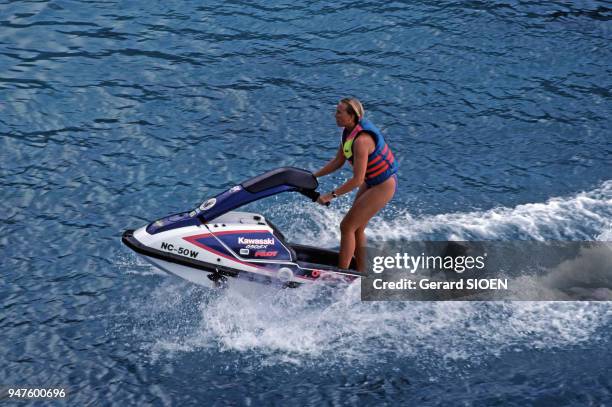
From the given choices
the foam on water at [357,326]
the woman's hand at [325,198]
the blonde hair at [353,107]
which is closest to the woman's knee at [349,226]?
the woman's hand at [325,198]

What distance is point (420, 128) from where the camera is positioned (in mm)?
14930

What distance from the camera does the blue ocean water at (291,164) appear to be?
30.1 ft

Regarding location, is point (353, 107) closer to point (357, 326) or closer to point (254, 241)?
point (254, 241)

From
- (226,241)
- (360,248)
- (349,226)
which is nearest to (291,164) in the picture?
(360,248)

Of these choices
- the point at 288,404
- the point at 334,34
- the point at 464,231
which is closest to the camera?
the point at 288,404

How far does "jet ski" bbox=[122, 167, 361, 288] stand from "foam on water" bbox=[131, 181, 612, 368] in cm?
40

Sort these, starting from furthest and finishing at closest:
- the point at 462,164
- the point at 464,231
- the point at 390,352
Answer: the point at 462,164, the point at 464,231, the point at 390,352

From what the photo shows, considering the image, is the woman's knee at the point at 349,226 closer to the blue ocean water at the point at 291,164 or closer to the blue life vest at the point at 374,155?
the blue life vest at the point at 374,155

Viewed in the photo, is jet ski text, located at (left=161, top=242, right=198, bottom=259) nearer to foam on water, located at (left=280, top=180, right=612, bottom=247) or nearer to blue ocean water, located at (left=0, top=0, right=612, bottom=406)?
blue ocean water, located at (left=0, top=0, right=612, bottom=406)

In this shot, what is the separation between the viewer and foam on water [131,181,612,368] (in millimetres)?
9492

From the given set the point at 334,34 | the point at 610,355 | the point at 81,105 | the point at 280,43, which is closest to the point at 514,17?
the point at 334,34

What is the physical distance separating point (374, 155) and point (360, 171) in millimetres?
289

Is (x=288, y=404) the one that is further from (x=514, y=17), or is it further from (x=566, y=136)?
(x=514, y=17)

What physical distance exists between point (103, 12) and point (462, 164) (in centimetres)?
892
